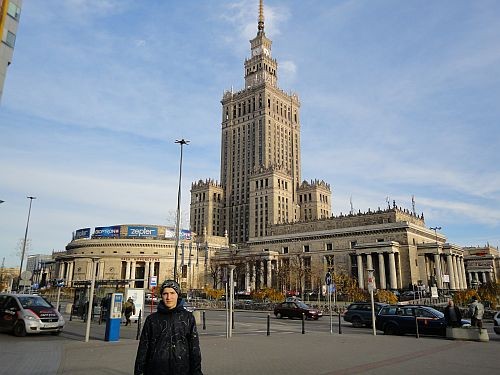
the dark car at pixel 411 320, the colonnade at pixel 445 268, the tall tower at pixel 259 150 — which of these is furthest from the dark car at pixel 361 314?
the tall tower at pixel 259 150

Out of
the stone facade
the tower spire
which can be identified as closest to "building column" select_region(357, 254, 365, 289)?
the stone facade

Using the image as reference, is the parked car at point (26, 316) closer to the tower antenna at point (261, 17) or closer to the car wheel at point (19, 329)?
the car wheel at point (19, 329)

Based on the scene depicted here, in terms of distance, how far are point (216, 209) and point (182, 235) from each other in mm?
34751

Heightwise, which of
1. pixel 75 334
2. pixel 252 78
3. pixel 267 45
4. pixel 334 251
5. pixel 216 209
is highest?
pixel 267 45

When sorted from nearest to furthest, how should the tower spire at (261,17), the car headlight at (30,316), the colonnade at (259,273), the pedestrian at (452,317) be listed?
the car headlight at (30,316) < the pedestrian at (452,317) < the colonnade at (259,273) < the tower spire at (261,17)

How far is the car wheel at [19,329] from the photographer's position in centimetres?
1878

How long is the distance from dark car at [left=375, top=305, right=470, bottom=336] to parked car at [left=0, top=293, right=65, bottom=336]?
18.3 m

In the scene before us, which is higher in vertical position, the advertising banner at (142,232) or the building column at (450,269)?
the advertising banner at (142,232)

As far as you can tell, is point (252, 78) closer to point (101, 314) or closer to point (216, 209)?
point (216, 209)

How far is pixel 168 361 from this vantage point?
5258mm

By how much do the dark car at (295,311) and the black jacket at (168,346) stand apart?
3125 cm

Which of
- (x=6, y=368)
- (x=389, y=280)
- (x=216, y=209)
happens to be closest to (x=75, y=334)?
(x=6, y=368)

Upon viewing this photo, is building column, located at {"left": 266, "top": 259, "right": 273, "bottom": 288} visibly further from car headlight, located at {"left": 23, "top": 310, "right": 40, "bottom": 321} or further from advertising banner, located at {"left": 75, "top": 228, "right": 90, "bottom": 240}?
A: car headlight, located at {"left": 23, "top": 310, "right": 40, "bottom": 321}

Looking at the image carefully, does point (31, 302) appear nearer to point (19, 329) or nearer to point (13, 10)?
point (19, 329)
